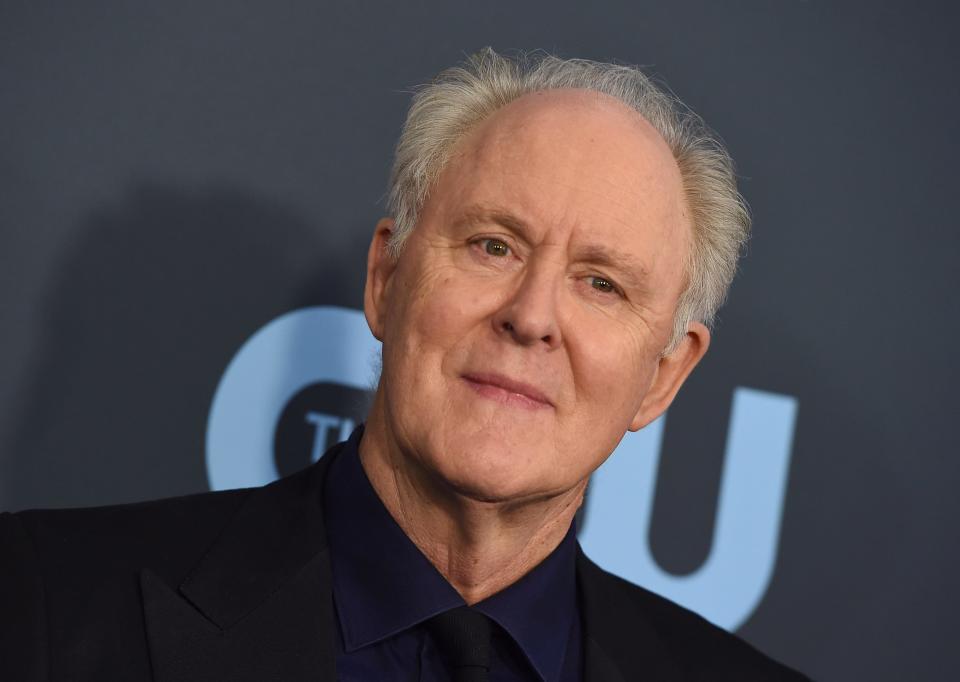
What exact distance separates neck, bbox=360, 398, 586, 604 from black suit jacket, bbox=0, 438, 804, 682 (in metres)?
0.11

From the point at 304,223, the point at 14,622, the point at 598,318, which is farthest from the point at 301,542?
the point at 304,223

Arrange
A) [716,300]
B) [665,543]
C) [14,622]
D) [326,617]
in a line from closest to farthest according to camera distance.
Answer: [14,622], [326,617], [716,300], [665,543]

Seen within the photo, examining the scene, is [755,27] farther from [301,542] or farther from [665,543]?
[301,542]

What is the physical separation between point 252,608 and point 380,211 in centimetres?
90

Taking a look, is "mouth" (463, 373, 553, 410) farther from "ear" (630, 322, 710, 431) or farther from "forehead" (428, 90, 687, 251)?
"ear" (630, 322, 710, 431)

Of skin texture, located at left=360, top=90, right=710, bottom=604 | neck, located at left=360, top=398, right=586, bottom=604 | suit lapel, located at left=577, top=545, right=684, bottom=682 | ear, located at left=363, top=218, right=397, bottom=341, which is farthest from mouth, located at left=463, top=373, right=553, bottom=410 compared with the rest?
suit lapel, located at left=577, top=545, right=684, bottom=682

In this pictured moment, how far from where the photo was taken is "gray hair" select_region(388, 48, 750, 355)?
5.98ft

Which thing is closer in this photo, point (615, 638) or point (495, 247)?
point (495, 247)

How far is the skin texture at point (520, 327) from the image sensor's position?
1.59 m

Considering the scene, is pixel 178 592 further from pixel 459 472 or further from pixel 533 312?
pixel 533 312

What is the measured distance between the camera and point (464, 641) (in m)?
1.59

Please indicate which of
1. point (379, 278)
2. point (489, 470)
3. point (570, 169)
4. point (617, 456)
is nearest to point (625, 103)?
point (570, 169)

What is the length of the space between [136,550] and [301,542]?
0.22 metres

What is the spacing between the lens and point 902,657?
2.60 meters
